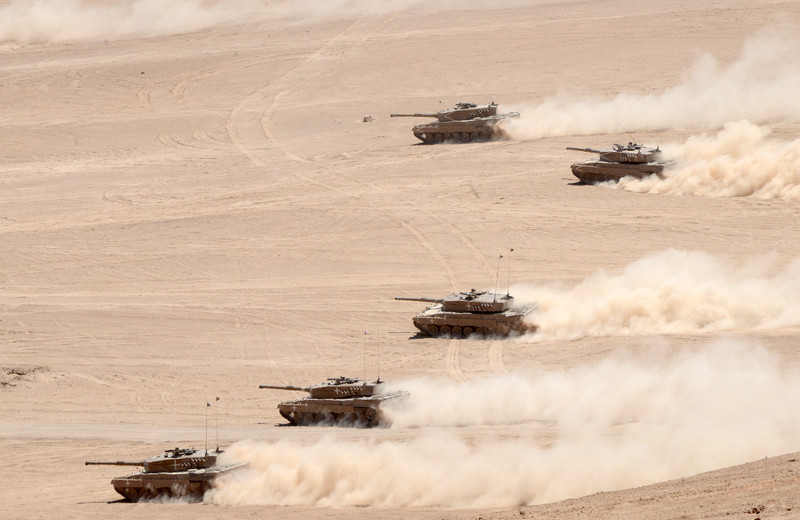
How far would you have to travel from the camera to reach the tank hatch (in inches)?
1248

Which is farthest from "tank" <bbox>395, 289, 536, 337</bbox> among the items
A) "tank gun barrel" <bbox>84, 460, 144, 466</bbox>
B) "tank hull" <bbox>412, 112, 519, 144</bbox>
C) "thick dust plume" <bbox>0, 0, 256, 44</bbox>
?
"thick dust plume" <bbox>0, 0, 256, 44</bbox>

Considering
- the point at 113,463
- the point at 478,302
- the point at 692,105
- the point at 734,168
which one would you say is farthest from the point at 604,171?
the point at 113,463

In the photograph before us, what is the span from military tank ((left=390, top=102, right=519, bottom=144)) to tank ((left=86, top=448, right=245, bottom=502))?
1096 inches

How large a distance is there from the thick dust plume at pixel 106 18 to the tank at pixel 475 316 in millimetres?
41556

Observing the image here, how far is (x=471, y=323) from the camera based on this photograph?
3192 cm

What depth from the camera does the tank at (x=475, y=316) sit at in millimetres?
31641

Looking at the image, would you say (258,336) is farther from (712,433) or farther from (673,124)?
(673,124)

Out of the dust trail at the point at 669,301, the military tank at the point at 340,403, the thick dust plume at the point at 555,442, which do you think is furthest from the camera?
the dust trail at the point at 669,301

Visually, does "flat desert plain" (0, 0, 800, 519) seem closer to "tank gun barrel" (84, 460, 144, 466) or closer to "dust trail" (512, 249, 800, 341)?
"dust trail" (512, 249, 800, 341)

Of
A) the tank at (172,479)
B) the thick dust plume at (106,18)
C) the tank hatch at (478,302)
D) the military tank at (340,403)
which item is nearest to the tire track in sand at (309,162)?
the tank hatch at (478,302)

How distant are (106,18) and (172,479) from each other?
176ft

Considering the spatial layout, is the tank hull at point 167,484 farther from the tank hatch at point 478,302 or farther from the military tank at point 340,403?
the tank hatch at point 478,302

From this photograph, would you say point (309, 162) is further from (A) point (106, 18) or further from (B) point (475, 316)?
(A) point (106, 18)

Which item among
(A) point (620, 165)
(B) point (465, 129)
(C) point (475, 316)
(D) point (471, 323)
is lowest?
(D) point (471, 323)
